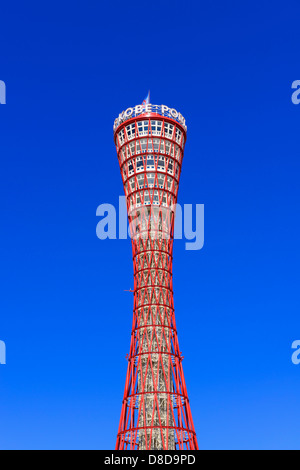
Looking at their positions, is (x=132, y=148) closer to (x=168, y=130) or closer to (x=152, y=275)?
(x=168, y=130)

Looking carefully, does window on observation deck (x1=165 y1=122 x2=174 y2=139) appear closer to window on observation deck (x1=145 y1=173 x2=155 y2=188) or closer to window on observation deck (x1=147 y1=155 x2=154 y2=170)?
window on observation deck (x1=147 y1=155 x2=154 y2=170)

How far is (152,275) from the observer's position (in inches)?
3243

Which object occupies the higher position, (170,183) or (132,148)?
(132,148)

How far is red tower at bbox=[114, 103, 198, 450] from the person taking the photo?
75062 millimetres

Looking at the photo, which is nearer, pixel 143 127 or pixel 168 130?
pixel 143 127

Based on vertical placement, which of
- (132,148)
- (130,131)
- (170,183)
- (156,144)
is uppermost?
(130,131)

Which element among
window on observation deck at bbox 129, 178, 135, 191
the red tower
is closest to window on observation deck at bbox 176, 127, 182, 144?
the red tower

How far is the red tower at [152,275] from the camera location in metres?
75.1

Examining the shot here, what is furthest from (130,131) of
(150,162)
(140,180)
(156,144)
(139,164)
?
(140,180)
